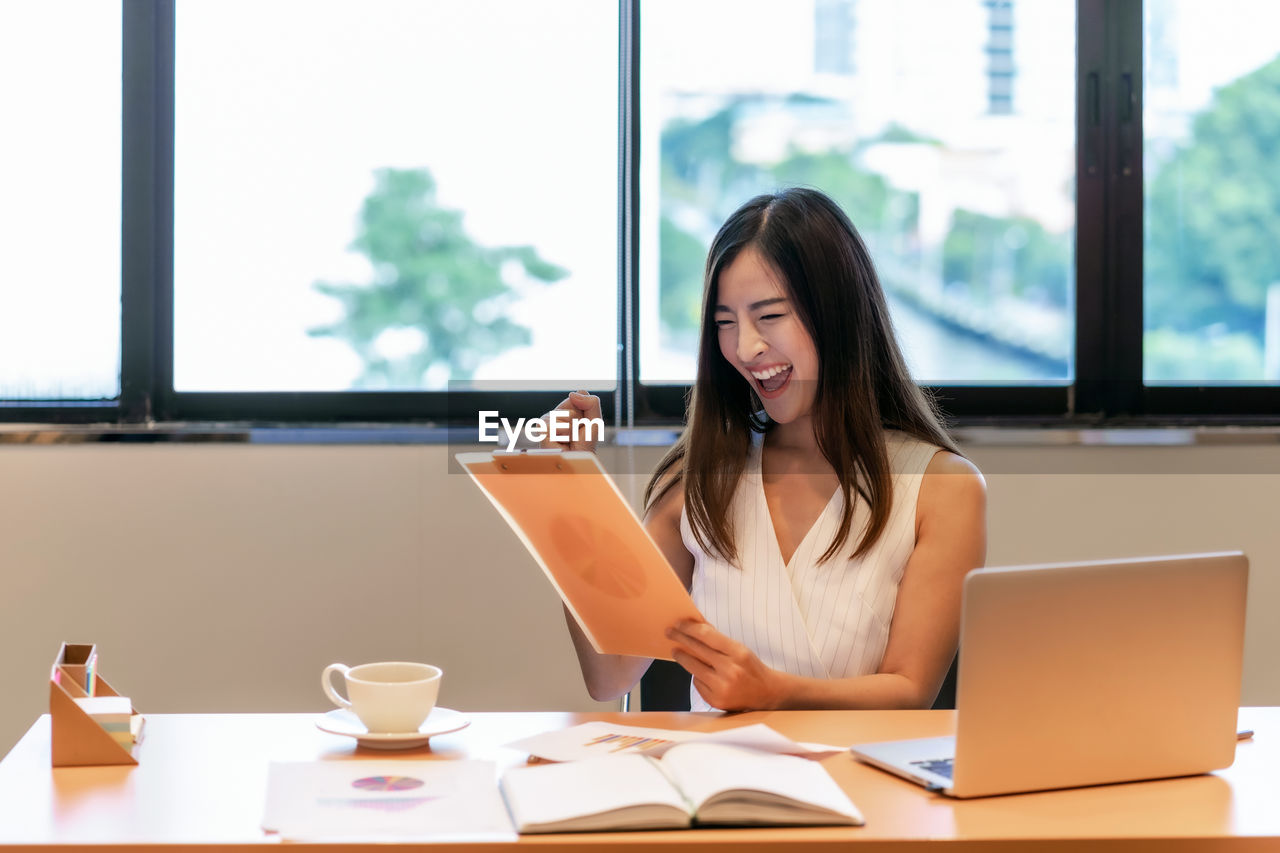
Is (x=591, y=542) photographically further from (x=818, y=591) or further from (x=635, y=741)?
(x=818, y=591)

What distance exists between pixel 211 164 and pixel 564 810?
6.41ft

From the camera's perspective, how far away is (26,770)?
106 cm

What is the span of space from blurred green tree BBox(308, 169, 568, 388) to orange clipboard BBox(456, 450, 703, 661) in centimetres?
123

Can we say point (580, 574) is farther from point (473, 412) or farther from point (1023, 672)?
point (473, 412)

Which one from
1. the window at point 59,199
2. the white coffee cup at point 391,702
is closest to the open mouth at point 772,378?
the white coffee cup at point 391,702

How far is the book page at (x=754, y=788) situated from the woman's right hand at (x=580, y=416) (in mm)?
490

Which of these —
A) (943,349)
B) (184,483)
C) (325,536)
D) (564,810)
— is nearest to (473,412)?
(325,536)

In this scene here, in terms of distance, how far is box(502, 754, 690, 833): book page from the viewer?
903 mm

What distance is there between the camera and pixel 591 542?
4.09ft

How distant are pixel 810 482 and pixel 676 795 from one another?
827 mm

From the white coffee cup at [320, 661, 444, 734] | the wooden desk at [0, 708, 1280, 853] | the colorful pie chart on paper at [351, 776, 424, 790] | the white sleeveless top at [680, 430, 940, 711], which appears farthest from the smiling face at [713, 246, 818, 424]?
the colorful pie chart on paper at [351, 776, 424, 790]

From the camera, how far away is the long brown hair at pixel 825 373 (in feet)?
5.37

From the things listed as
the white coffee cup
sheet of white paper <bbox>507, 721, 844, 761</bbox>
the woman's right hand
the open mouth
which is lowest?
sheet of white paper <bbox>507, 721, 844, 761</bbox>

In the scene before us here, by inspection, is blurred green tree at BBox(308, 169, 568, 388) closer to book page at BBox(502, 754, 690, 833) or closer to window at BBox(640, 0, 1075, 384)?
window at BBox(640, 0, 1075, 384)
